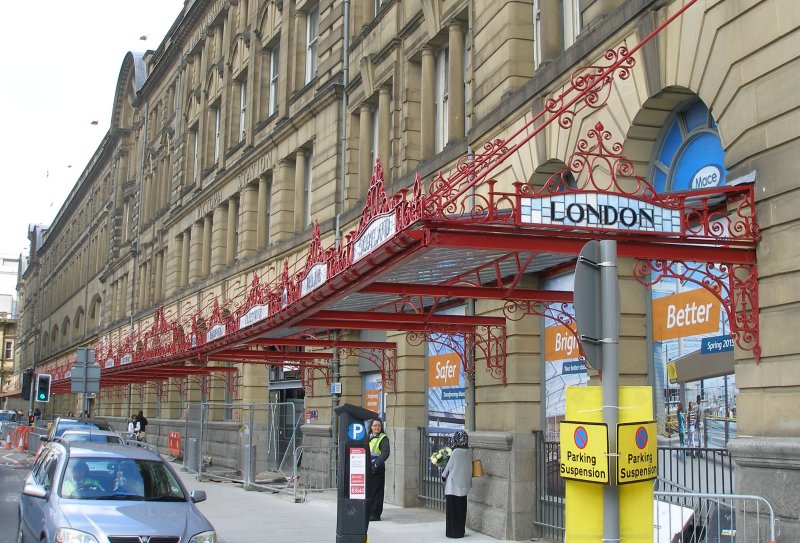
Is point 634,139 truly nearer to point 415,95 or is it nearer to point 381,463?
point 381,463

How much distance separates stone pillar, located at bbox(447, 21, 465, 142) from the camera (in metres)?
18.0

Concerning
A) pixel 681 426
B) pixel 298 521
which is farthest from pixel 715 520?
pixel 298 521

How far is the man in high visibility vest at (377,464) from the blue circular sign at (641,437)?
10569 millimetres

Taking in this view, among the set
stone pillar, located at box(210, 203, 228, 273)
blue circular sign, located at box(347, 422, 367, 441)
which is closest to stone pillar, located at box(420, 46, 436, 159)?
blue circular sign, located at box(347, 422, 367, 441)

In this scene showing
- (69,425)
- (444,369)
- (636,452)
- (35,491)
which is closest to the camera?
(636,452)

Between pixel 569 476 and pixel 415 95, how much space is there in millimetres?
15905

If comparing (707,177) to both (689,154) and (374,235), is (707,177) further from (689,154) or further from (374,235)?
(374,235)

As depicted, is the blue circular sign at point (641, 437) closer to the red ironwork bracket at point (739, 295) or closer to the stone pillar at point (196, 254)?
the red ironwork bracket at point (739, 295)

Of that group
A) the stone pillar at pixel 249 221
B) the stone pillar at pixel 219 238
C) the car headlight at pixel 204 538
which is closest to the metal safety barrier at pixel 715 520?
the car headlight at pixel 204 538

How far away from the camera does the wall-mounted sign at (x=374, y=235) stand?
9.75 meters

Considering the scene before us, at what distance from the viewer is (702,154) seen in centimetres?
1141

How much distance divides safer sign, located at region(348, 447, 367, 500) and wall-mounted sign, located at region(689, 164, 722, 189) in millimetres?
5268

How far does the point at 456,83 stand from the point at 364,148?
5382 millimetres

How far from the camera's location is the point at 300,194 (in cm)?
2727
